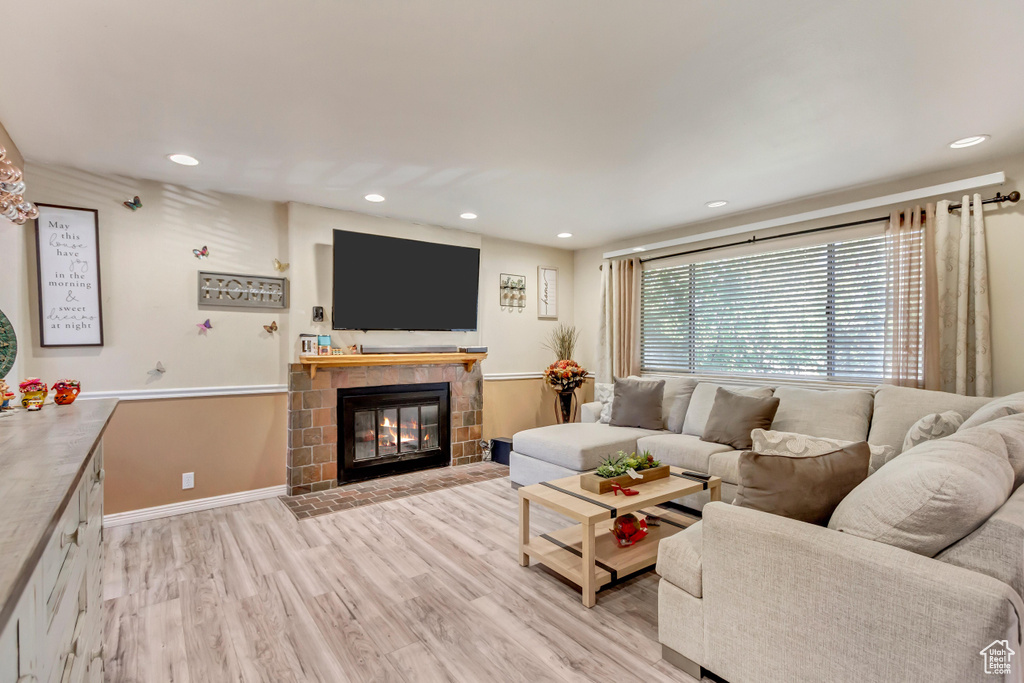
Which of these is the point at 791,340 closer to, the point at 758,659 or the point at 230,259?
the point at 758,659

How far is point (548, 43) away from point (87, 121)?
2411 millimetres

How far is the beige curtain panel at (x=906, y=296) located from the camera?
3.35 meters

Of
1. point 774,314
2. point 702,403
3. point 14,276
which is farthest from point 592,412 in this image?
point 14,276

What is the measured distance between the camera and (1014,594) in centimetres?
121

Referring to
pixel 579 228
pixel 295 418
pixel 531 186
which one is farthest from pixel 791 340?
pixel 295 418

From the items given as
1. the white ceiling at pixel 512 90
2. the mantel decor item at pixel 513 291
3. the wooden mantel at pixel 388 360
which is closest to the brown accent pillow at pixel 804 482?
the white ceiling at pixel 512 90

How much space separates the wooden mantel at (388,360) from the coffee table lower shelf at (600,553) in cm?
213

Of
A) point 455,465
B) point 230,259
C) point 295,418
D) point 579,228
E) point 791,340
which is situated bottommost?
point 455,465

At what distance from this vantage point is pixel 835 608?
4.74ft

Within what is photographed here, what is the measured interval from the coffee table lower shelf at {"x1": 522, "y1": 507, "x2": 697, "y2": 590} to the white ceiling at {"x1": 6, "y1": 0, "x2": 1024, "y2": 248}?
211 cm

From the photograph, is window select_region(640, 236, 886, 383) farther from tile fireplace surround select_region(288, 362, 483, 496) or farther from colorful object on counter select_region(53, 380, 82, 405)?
colorful object on counter select_region(53, 380, 82, 405)

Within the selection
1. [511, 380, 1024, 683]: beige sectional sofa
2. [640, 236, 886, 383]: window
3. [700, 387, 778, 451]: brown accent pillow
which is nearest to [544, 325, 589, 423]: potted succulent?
[640, 236, 886, 383]: window

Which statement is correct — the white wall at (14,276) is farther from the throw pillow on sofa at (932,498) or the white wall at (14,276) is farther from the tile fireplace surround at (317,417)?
the throw pillow on sofa at (932,498)

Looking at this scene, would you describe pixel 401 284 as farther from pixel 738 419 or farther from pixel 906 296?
pixel 906 296
